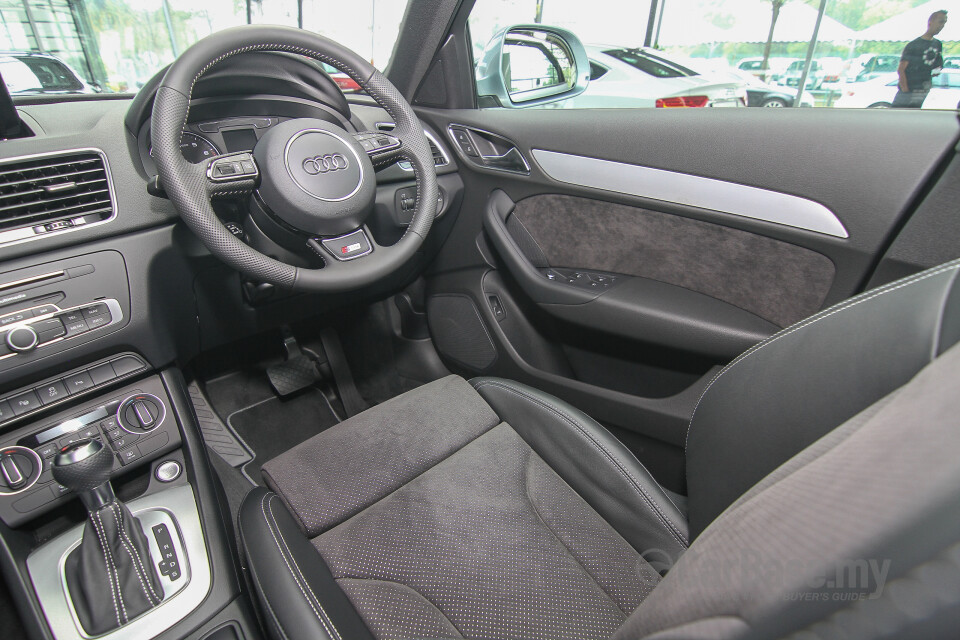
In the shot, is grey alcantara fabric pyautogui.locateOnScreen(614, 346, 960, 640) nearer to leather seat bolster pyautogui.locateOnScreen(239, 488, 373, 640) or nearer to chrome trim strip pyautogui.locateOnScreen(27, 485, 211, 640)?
leather seat bolster pyautogui.locateOnScreen(239, 488, 373, 640)

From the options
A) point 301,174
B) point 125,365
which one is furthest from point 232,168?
point 125,365

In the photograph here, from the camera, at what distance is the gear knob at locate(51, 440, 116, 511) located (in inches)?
32.4

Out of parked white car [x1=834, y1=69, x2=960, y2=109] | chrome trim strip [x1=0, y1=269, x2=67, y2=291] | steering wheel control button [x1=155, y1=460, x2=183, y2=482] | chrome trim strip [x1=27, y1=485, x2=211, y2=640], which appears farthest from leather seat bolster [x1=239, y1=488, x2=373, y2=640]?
parked white car [x1=834, y1=69, x2=960, y2=109]

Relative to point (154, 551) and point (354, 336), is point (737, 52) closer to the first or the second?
point (354, 336)

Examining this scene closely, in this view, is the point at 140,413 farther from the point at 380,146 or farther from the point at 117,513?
the point at 380,146

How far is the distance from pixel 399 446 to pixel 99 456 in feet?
1.57

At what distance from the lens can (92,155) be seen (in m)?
1.00

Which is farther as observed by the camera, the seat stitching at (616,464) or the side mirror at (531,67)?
the side mirror at (531,67)

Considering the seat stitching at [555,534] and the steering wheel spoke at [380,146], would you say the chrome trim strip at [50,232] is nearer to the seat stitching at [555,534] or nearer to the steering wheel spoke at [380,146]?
the steering wheel spoke at [380,146]

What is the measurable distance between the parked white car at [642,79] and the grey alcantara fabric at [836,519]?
2.53m

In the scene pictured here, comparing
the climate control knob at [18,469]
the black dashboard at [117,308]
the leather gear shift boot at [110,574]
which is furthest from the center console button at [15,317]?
the leather gear shift boot at [110,574]

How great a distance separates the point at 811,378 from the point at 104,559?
107 cm

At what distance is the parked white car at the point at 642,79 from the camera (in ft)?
8.90

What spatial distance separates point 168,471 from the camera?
3.67 ft
